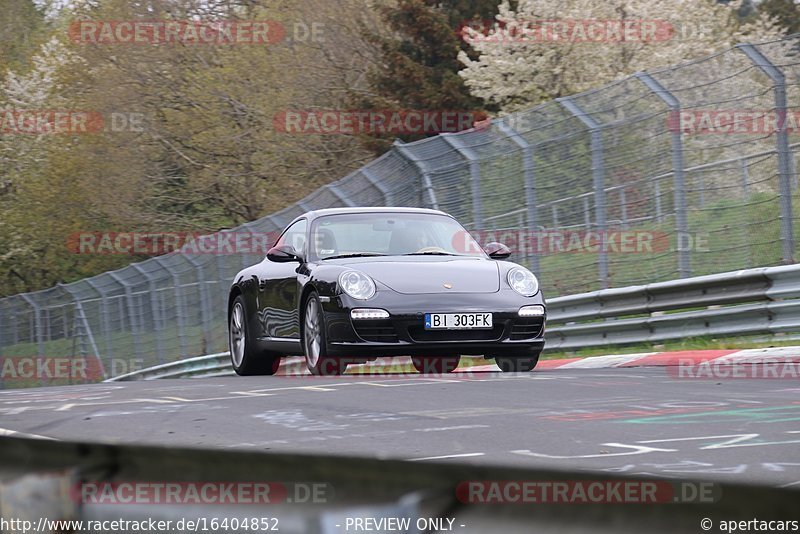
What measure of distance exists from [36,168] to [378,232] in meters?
36.9

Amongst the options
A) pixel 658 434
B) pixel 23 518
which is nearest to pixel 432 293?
pixel 658 434

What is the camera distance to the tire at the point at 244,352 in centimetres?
1129

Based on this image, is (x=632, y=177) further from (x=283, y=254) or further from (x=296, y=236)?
(x=283, y=254)

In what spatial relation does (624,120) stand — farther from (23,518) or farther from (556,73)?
(556,73)

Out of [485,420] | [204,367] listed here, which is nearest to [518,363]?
[485,420]

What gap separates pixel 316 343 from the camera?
9523 millimetres

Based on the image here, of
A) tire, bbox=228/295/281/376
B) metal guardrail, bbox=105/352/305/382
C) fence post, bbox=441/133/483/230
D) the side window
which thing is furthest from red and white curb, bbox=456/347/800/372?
metal guardrail, bbox=105/352/305/382

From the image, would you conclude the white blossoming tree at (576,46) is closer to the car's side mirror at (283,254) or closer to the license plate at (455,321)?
the car's side mirror at (283,254)

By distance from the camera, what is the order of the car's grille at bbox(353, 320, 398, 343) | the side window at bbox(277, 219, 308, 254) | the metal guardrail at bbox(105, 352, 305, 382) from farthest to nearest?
the metal guardrail at bbox(105, 352, 305, 382) < the side window at bbox(277, 219, 308, 254) < the car's grille at bbox(353, 320, 398, 343)

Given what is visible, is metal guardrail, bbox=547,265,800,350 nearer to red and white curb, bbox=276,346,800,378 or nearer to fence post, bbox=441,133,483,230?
red and white curb, bbox=276,346,800,378

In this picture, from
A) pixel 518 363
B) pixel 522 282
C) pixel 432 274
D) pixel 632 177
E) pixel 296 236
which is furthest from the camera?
pixel 632 177

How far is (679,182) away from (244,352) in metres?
Result: 4.15

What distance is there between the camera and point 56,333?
31094 millimetres

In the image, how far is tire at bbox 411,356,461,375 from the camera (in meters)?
11.1
